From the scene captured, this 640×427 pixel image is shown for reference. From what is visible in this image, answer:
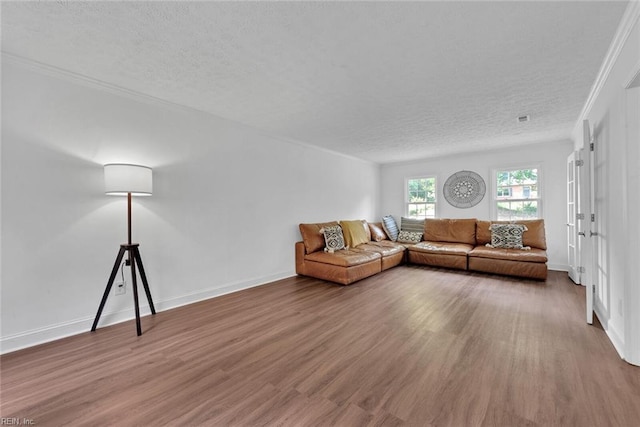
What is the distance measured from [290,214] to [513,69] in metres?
3.36

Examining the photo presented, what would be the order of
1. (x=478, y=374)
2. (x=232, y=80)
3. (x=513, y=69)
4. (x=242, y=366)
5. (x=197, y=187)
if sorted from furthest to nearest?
(x=197, y=187) → (x=232, y=80) → (x=513, y=69) → (x=242, y=366) → (x=478, y=374)

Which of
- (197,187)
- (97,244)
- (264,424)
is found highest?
(197,187)

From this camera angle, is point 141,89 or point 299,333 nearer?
point 299,333

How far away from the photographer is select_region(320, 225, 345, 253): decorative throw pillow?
4496mm

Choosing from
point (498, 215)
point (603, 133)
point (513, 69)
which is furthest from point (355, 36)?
point (498, 215)

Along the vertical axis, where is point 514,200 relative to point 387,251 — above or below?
above

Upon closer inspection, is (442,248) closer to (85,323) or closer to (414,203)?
(414,203)

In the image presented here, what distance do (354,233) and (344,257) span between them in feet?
4.05

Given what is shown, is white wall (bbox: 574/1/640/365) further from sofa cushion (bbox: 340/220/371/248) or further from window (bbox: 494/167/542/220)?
sofa cushion (bbox: 340/220/371/248)

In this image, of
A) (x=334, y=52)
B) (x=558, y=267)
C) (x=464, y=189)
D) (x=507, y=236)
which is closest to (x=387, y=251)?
(x=507, y=236)

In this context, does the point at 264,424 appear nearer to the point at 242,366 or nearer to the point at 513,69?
the point at 242,366

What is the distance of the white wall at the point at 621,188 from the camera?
5.74 ft

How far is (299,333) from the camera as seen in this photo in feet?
7.73

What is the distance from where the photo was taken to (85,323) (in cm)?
241
